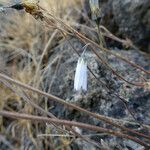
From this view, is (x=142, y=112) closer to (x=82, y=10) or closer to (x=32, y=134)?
(x=32, y=134)

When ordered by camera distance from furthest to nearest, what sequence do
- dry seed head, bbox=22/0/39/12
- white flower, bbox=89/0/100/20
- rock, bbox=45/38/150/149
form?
rock, bbox=45/38/150/149
white flower, bbox=89/0/100/20
dry seed head, bbox=22/0/39/12

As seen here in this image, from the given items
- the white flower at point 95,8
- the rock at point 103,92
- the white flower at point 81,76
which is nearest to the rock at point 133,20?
the rock at point 103,92

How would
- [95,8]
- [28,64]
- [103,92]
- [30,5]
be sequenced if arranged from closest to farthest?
1. [30,5]
2. [95,8]
3. [103,92]
4. [28,64]

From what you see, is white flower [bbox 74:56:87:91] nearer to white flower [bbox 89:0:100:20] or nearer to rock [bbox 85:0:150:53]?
white flower [bbox 89:0:100:20]

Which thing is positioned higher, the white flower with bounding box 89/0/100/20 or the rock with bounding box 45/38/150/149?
the white flower with bounding box 89/0/100/20

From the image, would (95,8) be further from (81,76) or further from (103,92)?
(103,92)

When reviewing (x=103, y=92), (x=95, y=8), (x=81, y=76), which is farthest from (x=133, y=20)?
(x=81, y=76)

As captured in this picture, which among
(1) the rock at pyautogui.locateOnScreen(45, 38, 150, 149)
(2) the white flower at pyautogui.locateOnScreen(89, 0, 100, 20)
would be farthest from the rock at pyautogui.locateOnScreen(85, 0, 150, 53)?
(2) the white flower at pyautogui.locateOnScreen(89, 0, 100, 20)

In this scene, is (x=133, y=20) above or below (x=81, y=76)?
above
